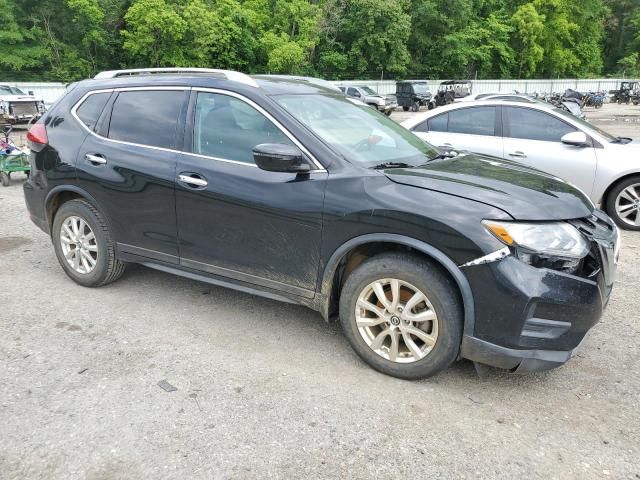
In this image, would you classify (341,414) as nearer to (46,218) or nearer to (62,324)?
(62,324)

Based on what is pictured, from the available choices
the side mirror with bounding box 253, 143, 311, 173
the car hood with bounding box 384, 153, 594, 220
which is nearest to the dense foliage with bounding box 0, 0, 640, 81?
the side mirror with bounding box 253, 143, 311, 173

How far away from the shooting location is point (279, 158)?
3311 millimetres

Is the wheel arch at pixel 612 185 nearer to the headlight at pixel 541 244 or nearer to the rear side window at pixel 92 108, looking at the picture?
the headlight at pixel 541 244

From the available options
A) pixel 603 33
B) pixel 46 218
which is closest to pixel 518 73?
pixel 603 33

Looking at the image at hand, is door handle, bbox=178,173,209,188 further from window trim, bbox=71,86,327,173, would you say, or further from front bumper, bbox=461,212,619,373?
front bumper, bbox=461,212,619,373

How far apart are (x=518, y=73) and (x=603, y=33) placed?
2052 centimetres

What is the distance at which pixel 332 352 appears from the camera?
3699mm

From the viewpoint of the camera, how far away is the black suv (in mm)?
2955

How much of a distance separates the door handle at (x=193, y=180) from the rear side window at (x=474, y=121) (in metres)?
4.67

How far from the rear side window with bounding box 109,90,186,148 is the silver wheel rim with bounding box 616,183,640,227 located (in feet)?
18.0

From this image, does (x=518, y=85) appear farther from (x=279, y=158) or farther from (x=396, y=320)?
(x=396, y=320)

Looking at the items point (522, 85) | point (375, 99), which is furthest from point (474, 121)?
point (522, 85)

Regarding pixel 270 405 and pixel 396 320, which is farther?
pixel 396 320

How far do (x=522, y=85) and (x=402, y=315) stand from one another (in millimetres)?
59459
